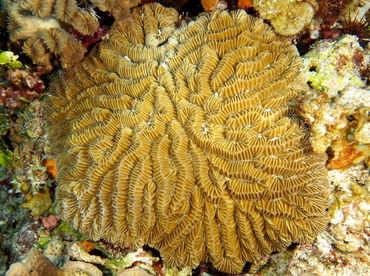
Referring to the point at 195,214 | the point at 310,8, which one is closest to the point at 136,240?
the point at 195,214

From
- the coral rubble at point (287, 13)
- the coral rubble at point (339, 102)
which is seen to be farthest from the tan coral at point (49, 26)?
the coral rubble at point (339, 102)

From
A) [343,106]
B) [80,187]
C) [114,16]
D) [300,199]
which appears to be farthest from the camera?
[114,16]

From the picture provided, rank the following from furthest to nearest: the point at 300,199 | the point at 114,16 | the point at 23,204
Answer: the point at 23,204 < the point at 114,16 < the point at 300,199

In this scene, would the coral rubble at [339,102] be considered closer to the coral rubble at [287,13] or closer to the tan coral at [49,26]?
the coral rubble at [287,13]

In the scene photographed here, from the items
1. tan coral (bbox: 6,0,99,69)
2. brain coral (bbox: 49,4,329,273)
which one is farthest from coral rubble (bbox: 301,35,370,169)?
tan coral (bbox: 6,0,99,69)

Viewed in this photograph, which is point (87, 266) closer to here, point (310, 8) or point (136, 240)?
point (136, 240)

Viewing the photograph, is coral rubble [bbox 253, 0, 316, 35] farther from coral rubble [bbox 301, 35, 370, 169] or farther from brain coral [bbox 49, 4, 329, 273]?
coral rubble [bbox 301, 35, 370, 169]
